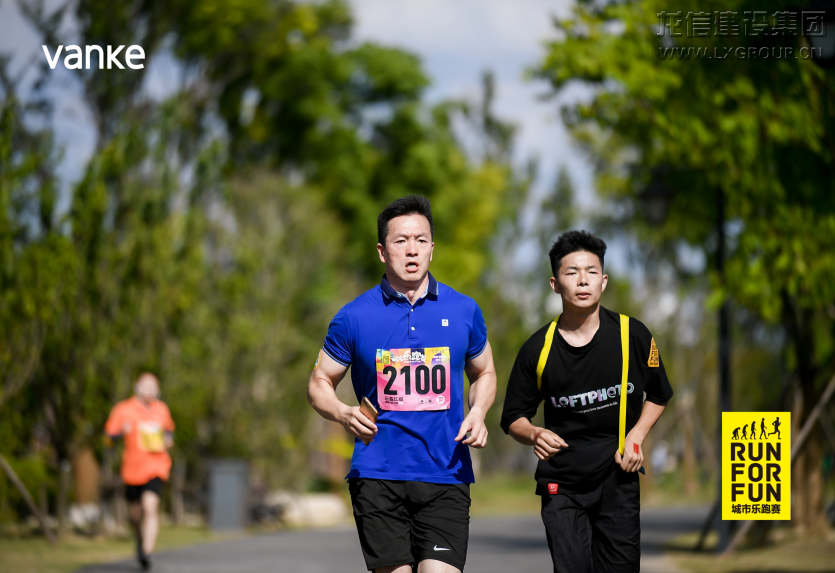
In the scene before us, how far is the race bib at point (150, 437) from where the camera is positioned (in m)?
12.6

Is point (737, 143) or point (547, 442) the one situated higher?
point (737, 143)

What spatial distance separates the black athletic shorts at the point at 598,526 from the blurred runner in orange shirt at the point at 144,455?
735 centimetres

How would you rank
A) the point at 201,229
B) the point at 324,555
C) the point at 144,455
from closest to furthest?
the point at 144,455, the point at 324,555, the point at 201,229

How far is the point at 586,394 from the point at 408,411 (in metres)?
0.89

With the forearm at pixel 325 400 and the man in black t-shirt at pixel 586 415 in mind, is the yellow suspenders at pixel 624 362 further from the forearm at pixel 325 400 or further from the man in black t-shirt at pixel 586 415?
the forearm at pixel 325 400

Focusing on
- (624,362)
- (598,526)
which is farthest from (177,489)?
(624,362)

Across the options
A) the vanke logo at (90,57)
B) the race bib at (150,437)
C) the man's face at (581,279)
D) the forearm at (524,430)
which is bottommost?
the forearm at (524,430)

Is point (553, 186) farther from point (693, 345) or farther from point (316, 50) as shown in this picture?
point (316, 50)

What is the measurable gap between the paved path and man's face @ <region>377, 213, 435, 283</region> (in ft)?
25.4

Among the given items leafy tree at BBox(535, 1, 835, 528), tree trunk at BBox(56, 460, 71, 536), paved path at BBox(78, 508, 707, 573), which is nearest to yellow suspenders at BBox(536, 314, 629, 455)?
leafy tree at BBox(535, 1, 835, 528)

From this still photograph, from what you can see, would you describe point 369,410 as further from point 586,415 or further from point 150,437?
point 150,437

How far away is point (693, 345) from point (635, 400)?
3711 cm

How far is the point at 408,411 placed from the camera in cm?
565

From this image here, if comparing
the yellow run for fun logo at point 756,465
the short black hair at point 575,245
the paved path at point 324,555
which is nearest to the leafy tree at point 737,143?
the paved path at point 324,555
